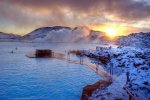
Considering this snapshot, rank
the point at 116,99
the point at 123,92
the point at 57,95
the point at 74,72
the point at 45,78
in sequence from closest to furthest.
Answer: the point at 116,99, the point at 123,92, the point at 57,95, the point at 45,78, the point at 74,72

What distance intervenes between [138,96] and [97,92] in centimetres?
443

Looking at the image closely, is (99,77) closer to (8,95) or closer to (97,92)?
(97,92)

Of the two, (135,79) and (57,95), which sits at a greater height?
(135,79)

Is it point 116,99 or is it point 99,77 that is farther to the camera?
point 99,77

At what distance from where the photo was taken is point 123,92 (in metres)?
22.0

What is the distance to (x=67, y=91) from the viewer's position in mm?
26547

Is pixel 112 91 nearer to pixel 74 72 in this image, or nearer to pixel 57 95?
pixel 57 95

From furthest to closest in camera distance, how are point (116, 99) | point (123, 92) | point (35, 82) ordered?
point (35, 82), point (123, 92), point (116, 99)

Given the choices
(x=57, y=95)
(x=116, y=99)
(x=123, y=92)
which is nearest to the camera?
(x=116, y=99)

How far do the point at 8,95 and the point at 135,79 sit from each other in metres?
15.3

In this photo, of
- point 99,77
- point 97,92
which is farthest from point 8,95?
point 99,77

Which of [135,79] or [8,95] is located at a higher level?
[135,79]

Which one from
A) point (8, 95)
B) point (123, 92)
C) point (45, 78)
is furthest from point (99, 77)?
point (8, 95)

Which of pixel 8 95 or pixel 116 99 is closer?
pixel 116 99
